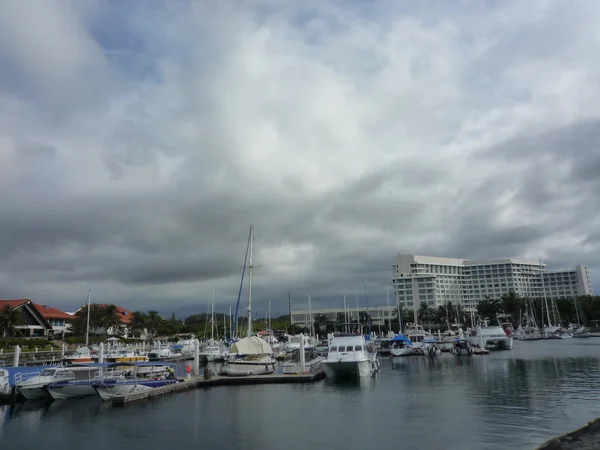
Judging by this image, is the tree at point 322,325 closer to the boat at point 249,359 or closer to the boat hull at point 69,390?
the boat at point 249,359

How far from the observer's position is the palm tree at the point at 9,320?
77.4 m

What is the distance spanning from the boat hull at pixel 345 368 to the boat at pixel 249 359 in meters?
7.22

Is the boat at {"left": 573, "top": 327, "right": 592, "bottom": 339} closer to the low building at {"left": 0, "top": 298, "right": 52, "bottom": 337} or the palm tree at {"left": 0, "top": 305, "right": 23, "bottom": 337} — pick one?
the low building at {"left": 0, "top": 298, "right": 52, "bottom": 337}

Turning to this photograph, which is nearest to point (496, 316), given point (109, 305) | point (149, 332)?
point (149, 332)

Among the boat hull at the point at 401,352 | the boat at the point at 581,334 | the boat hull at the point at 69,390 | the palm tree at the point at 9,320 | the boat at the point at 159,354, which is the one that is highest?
the palm tree at the point at 9,320

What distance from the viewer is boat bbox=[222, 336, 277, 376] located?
171 ft

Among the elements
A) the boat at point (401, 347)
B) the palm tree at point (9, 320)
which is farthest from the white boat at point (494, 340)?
the palm tree at point (9, 320)

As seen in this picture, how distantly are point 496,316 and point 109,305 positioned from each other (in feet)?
464

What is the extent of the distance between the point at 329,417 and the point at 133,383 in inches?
724

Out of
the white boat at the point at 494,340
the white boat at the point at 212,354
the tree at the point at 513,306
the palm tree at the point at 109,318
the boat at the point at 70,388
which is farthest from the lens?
the tree at the point at 513,306

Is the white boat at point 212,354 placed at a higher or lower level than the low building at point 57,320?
lower

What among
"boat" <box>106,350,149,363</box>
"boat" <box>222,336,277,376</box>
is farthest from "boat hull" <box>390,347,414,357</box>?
"boat" <box>106,350,149,363</box>

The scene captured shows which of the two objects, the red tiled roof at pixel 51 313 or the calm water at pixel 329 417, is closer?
the calm water at pixel 329 417

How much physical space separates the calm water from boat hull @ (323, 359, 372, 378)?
2423 mm
